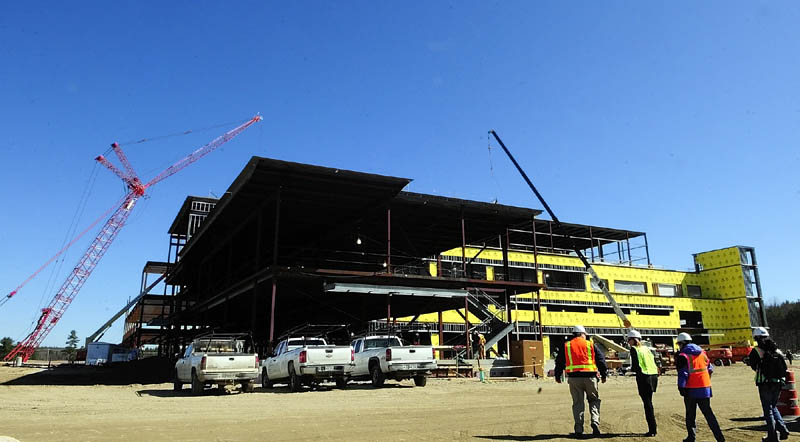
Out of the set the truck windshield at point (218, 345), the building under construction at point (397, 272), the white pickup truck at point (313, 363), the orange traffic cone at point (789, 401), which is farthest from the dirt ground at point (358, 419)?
the building under construction at point (397, 272)

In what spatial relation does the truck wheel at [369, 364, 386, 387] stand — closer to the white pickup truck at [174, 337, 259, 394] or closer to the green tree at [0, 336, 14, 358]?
the white pickup truck at [174, 337, 259, 394]

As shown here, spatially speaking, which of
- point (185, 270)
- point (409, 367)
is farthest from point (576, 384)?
point (185, 270)

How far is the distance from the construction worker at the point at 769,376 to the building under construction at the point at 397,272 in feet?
66.7

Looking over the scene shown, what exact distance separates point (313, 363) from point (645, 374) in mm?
12759

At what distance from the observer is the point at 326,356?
20.2 m

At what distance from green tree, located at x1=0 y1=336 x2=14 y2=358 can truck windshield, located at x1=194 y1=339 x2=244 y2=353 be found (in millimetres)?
104180

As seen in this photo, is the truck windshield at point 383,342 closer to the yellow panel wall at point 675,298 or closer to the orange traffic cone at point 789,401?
the orange traffic cone at point 789,401

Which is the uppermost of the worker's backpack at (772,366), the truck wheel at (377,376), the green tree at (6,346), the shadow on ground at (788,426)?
the green tree at (6,346)

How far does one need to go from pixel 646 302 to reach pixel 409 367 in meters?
58.2

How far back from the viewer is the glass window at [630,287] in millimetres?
69838

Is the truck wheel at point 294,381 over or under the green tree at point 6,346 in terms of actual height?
under

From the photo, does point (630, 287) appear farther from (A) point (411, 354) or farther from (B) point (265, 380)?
(B) point (265, 380)

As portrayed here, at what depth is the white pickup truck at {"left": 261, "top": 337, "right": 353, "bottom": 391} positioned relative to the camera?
19.9 meters

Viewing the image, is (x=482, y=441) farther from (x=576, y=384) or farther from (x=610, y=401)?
(x=610, y=401)
